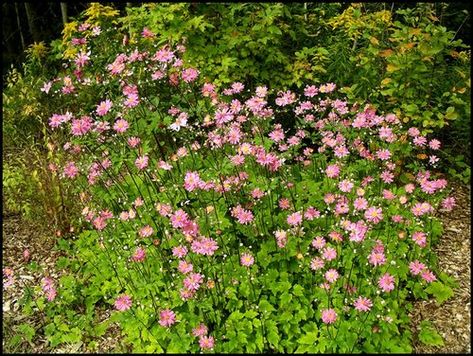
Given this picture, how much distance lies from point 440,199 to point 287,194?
1195 millimetres

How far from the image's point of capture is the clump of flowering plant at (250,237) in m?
3.13

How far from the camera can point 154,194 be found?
388 centimetres

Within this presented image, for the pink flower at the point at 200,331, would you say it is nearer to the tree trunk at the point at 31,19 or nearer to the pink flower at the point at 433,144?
the pink flower at the point at 433,144

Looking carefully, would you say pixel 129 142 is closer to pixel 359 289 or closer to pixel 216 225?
pixel 216 225

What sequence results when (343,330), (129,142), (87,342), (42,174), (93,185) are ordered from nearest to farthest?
(343,330) < (87,342) < (129,142) < (93,185) < (42,174)

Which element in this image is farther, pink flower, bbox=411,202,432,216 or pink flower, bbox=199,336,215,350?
pink flower, bbox=411,202,432,216

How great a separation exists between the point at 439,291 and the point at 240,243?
56.0 inches

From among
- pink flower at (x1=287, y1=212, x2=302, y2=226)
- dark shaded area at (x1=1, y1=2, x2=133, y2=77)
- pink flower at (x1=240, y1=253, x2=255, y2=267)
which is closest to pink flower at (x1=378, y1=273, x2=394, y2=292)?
pink flower at (x1=287, y1=212, x2=302, y2=226)

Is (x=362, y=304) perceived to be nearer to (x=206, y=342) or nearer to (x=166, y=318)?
(x=206, y=342)

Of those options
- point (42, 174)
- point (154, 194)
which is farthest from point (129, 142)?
point (42, 174)

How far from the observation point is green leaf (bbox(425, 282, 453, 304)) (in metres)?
3.46

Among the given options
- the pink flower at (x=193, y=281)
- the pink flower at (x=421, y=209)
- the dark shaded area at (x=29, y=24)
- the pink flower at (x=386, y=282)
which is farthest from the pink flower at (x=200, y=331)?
the dark shaded area at (x=29, y=24)

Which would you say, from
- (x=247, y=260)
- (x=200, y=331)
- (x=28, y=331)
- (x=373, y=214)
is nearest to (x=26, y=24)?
(x=28, y=331)

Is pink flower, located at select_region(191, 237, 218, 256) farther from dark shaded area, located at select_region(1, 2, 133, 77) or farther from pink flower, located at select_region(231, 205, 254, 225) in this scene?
dark shaded area, located at select_region(1, 2, 133, 77)
